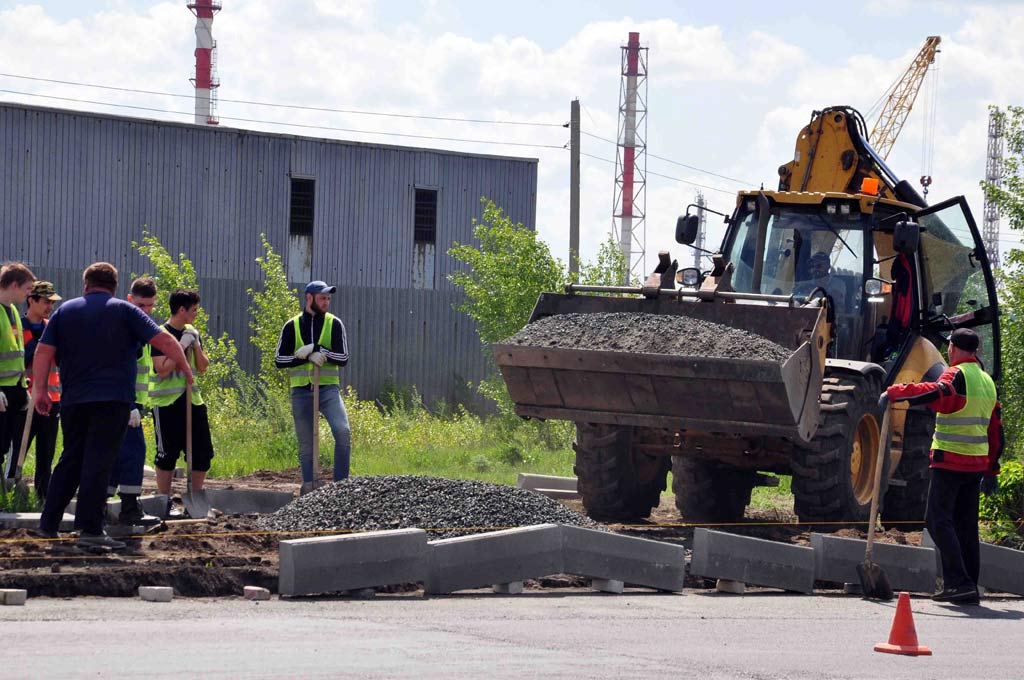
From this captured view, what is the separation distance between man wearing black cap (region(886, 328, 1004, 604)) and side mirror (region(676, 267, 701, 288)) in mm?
3633

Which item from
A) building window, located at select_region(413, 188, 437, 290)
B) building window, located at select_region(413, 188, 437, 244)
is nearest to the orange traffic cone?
building window, located at select_region(413, 188, 437, 290)

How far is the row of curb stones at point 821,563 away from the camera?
32.8 feet

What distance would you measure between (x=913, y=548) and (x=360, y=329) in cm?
2037

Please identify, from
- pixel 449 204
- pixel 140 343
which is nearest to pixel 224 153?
pixel 449 204

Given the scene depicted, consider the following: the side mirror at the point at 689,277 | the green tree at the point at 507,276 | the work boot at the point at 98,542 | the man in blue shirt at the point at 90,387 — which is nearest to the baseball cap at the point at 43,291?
the man in blue shirt at the point at 90,387

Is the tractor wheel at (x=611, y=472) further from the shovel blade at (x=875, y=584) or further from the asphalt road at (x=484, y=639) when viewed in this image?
the asphalt road at (x=484, y=639)

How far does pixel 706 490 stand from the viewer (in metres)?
13.7

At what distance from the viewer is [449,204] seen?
105ft

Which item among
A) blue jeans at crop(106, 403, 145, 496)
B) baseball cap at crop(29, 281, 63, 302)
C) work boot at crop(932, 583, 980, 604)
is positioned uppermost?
baseball cap at crop(29, 281, 63, 302)

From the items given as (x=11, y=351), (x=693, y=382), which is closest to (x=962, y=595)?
(x=693, y=382)

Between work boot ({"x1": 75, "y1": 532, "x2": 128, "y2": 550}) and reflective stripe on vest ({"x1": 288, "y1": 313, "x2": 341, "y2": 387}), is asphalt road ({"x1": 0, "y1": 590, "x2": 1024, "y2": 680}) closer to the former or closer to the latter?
work boot ({"x1": 75, "y1": 532, "x2": 128, "y2": 550})

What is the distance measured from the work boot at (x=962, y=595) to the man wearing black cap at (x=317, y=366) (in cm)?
505

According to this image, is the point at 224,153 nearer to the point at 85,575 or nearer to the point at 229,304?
the point at 229,304

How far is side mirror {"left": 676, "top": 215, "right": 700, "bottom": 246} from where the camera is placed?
13938mm
